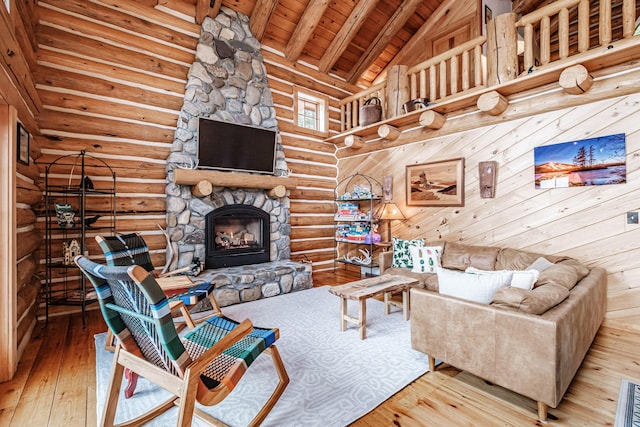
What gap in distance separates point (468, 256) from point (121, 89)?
492cm

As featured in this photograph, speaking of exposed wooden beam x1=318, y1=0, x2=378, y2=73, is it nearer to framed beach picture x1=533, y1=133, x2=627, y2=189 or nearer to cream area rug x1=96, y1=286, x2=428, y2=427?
framed beach picture x1=533, y1=133, x2=627, y2=189

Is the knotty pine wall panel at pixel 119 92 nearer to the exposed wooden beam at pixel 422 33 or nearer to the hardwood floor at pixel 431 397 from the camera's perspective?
the hardwood floor at pixel 431 397

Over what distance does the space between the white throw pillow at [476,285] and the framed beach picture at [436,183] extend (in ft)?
8.26

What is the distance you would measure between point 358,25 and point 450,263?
4.08 metres

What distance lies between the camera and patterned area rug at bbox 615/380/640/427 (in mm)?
1757

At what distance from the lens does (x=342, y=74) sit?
638 cm

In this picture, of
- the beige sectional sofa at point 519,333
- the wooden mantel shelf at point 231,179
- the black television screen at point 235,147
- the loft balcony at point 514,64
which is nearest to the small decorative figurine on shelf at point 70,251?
the wooden mantel shelf at point 231,179

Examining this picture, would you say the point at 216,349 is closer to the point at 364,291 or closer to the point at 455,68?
the point at 364,291

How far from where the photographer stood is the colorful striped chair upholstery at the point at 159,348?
1282 mm

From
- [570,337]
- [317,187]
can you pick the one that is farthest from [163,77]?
[570,337]

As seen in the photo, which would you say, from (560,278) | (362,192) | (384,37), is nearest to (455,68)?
(384,37)

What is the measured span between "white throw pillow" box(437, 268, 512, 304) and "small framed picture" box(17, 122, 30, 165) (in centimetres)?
350

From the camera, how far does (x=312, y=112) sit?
6129mm

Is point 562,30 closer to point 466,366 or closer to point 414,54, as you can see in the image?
point 414,54
